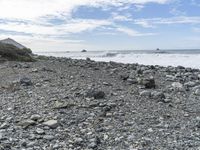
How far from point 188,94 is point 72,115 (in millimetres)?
4543

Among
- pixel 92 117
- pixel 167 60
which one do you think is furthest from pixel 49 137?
pixel 167 60

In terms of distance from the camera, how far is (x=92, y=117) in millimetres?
7047

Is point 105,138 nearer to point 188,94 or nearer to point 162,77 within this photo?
point 188,94

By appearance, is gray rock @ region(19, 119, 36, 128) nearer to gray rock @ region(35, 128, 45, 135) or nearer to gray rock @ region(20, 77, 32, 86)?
gray rock @ region(35, 128, 45, 135)

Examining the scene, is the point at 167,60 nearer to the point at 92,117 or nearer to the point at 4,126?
the point at 92,117

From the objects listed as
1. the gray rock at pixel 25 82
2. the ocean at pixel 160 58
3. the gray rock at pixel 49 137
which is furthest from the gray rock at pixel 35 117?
the ocean at pixel 160 58

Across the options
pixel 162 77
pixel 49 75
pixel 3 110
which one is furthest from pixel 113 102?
pixel 162 77

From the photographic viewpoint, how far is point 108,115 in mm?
7230

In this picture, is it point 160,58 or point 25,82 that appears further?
point 160,58

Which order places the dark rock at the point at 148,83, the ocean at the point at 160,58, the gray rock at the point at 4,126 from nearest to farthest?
the gray rock at the point at 4,126
the dark rock at the point at 148,83
the ocean at the point at 160,58

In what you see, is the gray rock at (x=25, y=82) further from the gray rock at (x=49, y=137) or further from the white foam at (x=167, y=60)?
the white foam at (x=167, y=60)

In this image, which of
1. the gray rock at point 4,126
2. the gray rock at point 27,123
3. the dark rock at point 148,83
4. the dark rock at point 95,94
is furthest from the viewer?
the dark rock at point 148,83

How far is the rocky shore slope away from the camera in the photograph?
5863 millimetres

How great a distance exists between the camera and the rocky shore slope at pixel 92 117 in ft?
19.2
